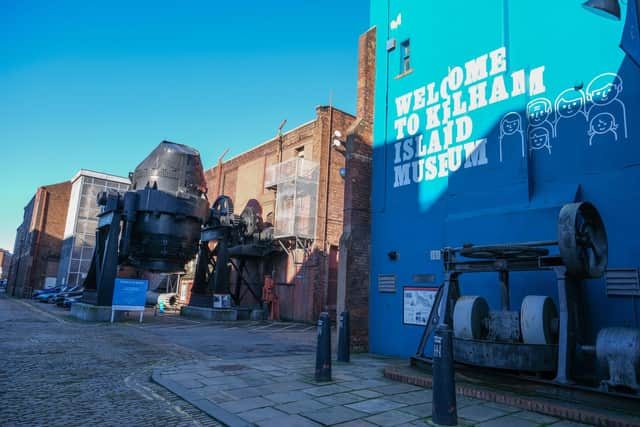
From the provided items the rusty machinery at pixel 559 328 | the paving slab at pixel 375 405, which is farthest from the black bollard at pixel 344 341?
the paving slab at pixel 375 405

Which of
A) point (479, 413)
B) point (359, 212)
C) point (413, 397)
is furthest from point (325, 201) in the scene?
point (479, 413)

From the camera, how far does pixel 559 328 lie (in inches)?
228

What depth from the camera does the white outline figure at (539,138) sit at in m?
7.69

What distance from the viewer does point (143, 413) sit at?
15.7ft

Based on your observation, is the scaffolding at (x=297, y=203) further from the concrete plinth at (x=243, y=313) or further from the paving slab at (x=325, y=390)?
the paving slab at (x=325, y=390)

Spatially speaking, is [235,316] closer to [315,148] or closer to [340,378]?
[315,148]

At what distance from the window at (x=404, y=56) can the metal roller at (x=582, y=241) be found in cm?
617

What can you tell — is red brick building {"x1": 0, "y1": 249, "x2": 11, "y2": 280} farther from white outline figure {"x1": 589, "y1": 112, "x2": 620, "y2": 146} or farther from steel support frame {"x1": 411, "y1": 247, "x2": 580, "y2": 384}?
white outline figure {"x1": 589, "y1": 112, "x2": 620, "y2": 146}

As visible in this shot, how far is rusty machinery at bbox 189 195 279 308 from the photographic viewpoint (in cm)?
2053

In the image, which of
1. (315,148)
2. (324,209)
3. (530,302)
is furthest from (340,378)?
(315,148)

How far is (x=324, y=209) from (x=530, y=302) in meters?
16.2

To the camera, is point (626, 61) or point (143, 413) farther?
point (626, 61)

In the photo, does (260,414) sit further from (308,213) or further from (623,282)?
(308,213)

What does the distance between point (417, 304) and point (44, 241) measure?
46.4 metres
